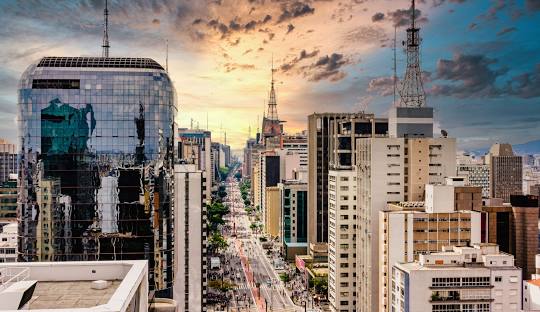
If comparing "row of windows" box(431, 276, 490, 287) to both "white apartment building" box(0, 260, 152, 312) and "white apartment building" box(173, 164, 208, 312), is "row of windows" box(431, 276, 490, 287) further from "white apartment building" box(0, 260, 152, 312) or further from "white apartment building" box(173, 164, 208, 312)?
"white apartment building" box(0, 260, 152, 312)

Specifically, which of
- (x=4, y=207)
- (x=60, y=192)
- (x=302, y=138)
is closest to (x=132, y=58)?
(x=60, y=192)

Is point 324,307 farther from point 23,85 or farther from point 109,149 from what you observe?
point 23,85

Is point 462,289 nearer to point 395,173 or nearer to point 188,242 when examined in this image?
point 395,173

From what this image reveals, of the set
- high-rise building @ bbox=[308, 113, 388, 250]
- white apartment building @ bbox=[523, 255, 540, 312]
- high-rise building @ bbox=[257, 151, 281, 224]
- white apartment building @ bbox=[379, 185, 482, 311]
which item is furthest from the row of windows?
high-rise building @ bbox=[257, 151, 281, 224]

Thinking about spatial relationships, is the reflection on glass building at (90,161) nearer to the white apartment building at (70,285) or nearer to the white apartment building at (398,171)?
the white apartment building at (398,171)

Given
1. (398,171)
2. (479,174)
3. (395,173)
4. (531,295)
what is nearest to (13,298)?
(531,295)

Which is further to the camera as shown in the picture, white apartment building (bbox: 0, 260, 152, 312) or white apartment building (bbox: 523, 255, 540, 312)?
white apartment building (bbox: 523, 255, 540, 312)

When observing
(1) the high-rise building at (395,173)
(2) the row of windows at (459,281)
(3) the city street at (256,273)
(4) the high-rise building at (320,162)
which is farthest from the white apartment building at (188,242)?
(4) the high-rise building at (320,162)
